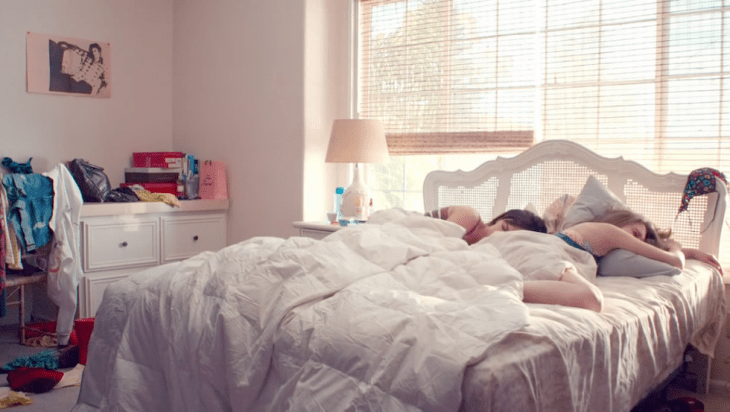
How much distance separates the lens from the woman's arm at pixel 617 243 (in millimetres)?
2500

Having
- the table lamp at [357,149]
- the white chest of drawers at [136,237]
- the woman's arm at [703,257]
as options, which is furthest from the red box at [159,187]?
the woman's arm at [703,257]

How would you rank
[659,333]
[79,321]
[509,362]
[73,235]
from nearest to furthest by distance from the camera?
[509,362], [659,333], [79,321], [73,235]

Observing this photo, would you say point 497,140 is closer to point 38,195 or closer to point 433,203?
point 433,203

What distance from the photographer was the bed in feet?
4.47

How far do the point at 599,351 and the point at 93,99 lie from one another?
386 centimetres

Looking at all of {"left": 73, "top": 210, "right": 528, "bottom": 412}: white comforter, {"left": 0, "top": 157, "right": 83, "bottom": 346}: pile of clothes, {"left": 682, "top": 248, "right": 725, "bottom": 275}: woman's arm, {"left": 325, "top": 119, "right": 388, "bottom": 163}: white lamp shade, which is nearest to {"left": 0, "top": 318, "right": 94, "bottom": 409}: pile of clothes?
{"left": 0, "top": 157, "right": 83, "bottom": 346}: pile of clothes

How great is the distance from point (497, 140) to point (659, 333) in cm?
171

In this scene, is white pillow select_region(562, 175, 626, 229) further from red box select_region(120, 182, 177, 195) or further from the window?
red box select_region(120, 182, 177, 195)

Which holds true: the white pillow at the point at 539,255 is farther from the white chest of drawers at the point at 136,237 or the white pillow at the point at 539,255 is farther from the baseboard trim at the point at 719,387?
the white chest of drawers at the point at 136,237

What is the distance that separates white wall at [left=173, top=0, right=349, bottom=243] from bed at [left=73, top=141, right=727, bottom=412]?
1.62 meters

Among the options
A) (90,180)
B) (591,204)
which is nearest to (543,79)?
(591,204)

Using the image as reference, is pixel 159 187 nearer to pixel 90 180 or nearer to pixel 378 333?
pixel 90 180

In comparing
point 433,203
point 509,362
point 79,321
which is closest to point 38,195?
point 79,321

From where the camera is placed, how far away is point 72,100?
4258mm
